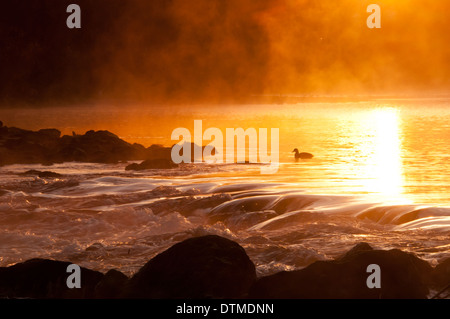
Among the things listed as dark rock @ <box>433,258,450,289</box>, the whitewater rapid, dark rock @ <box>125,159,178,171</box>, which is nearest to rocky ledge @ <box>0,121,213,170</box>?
dark rock @ <box>125,159,178,171</box>

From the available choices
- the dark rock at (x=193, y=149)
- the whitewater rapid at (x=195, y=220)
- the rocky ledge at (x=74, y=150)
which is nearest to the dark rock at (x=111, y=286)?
the whitewater rapid at (x=195, y=220)

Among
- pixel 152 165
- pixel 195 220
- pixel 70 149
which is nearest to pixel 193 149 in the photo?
pixel 152 165

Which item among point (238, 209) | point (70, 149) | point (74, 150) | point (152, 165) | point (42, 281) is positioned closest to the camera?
point (42, 281)

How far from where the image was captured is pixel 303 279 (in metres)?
8.92

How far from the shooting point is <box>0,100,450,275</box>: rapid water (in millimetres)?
12031

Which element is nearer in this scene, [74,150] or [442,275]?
[442,275]

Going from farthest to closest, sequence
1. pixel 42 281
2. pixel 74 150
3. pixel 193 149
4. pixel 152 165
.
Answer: pixel 193 149
pixel 74 150
pixel 152 165
pixel 42 281

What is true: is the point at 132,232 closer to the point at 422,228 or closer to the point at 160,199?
the point at 160,199

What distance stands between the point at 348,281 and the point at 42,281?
406cm

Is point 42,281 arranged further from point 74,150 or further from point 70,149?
point 70,149

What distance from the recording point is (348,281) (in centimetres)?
884

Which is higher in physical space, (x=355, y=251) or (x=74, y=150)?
(x=74, y=150)

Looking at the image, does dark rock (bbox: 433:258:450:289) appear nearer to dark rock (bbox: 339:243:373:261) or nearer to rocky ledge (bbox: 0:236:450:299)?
rocky ledge (bbox: 0:236:450:299)

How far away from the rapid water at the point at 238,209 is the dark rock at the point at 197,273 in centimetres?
149
